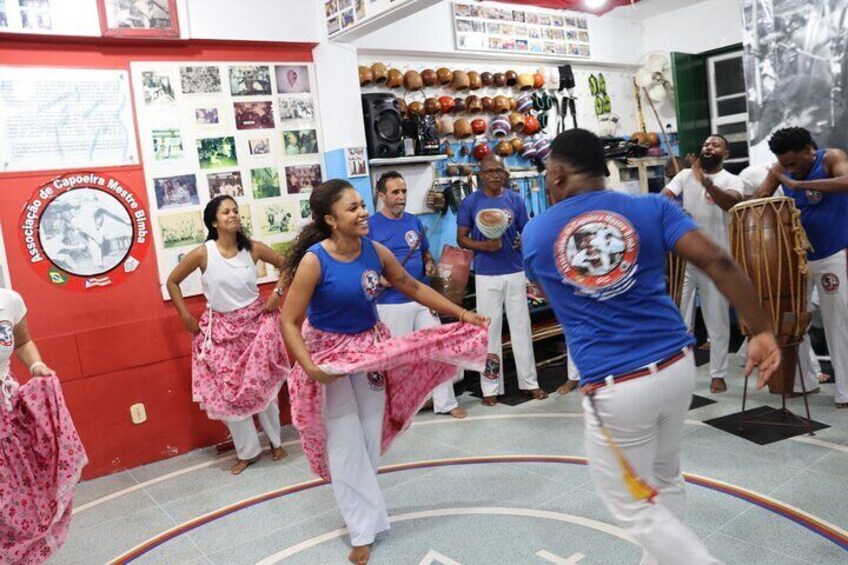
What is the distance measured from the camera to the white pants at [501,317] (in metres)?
5.22

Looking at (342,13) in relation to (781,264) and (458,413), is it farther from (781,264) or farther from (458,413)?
(781,264)

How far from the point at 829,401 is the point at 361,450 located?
323cm

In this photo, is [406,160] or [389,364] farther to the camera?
[406,160]

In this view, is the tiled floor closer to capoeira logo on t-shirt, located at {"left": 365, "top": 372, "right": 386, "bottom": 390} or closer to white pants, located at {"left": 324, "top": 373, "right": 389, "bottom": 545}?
white pants, located at {"left": 324, "top": 373, "right": 389, "bottom": 545}

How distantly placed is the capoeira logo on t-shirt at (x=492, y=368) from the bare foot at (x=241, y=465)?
179cm

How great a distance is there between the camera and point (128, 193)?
4.77 metres

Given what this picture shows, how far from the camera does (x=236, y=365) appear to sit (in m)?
4.49

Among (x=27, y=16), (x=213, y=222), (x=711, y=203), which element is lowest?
(x=711, y=203)

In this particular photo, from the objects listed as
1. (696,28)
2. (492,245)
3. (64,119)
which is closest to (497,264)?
(492,245)

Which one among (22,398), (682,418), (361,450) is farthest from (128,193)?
(682,418)

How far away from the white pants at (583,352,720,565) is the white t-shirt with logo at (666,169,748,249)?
3.27 meters

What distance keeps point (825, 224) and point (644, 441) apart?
309 cm

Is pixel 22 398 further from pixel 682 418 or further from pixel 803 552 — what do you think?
pixel 803 552

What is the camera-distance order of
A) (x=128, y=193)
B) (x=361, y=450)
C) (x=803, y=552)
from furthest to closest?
1. (x=128, y=193)
2. (x=361, y=450)
3. (x=803, y=552)
